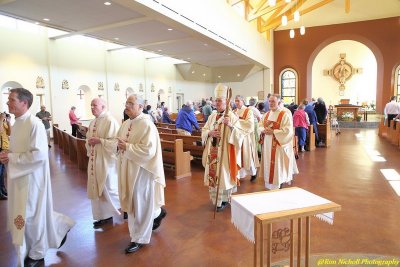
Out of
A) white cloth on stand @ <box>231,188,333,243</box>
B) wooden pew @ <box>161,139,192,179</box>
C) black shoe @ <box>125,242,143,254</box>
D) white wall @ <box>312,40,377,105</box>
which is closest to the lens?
white cloth on stand @ <box>231,188,333,243</box>

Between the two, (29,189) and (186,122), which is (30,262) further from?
(186,122)

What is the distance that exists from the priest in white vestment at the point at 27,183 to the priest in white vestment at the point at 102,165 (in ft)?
3.08

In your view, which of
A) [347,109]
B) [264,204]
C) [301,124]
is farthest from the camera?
[347,109]

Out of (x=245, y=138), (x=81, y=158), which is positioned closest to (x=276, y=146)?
(x=245, y=138)

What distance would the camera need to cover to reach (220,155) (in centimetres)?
464

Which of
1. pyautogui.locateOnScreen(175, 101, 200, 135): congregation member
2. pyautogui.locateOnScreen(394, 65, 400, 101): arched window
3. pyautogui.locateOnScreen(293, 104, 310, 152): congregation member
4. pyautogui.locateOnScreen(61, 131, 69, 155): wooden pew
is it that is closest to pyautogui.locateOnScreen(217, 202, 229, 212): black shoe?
pyautogui.locateOnScreen(175, 101, 200, 135): congregation member

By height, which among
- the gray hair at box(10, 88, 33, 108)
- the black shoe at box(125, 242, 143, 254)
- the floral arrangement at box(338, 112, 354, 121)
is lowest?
the black shoe at box(125, 242, 143, 254)

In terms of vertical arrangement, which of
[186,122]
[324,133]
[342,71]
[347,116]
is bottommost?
[324,133]

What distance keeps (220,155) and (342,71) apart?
66.4ft

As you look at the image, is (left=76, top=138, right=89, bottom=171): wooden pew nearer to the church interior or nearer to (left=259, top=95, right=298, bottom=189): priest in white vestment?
the church interior

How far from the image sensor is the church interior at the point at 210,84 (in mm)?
3633

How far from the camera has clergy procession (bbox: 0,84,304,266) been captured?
3.07m

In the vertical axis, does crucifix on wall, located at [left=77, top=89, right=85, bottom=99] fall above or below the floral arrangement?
above

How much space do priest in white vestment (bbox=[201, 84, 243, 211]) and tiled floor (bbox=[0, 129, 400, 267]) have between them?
13.5 inches
